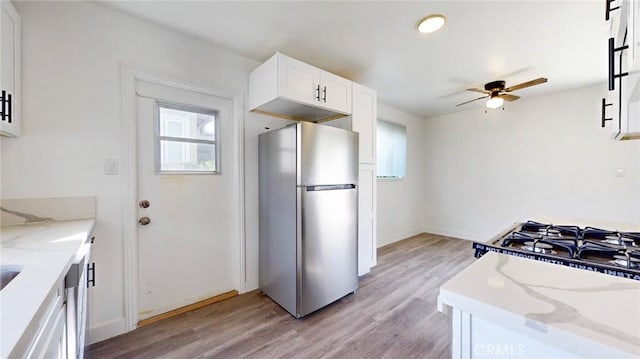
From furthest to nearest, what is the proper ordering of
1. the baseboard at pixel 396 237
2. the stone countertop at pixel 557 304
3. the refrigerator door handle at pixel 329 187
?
the baseboard at pixel 396 237 < the refrigerator door handle at pixel 329 187 < the stone countertop at pixel 557 304

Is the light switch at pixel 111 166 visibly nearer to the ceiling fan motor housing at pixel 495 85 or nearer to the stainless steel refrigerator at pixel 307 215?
the stainless steel refrigerator at pixel 307 215

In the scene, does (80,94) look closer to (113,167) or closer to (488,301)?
(113,167)

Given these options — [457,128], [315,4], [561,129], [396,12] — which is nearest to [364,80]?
[396,12]

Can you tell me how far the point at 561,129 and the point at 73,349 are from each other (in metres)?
5.37

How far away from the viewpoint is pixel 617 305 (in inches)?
24.5

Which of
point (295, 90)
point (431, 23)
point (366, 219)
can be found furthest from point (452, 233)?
point (295, 90)

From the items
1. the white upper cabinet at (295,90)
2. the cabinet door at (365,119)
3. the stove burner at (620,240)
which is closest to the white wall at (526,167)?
the stove burner at (620,240)

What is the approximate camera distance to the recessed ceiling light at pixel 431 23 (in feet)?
6.02

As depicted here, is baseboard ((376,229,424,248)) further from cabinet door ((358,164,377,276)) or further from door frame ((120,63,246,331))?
door frame ((120,63,246,331))

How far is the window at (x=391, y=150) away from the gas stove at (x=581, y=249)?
2.68 meters

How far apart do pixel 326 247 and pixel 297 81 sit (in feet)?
5.03

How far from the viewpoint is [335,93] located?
246 cm

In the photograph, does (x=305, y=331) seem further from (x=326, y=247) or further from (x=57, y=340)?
(x=57, y=340)

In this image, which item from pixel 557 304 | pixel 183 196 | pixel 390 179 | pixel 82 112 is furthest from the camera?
pixel 390 179
